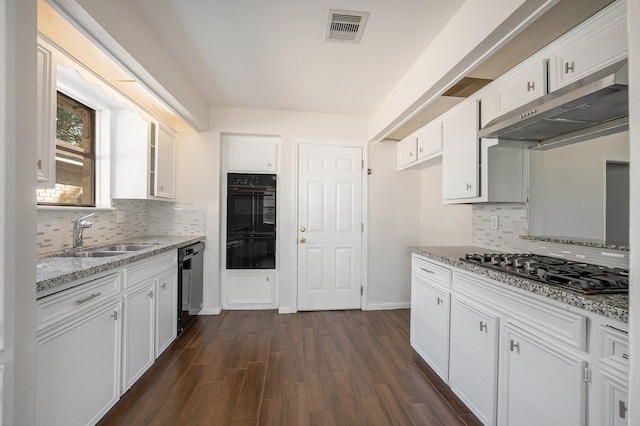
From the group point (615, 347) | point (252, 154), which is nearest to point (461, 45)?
point (615, 347)

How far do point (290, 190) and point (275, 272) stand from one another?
42.2 inches

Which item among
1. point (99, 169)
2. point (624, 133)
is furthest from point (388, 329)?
point (99, 169)

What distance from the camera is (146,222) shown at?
321cm

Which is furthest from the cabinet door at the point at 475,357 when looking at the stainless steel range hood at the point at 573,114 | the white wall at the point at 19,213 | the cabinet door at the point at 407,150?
the white wall at the point at 19,213

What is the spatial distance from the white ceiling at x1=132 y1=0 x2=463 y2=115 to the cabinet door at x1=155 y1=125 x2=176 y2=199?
0.64 meters

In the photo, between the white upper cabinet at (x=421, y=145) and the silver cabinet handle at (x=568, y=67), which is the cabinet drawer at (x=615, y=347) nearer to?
the silver cabinet handle at (x=568, y=67)

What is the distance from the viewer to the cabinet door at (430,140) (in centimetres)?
251

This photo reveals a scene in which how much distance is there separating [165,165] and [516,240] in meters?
3.40

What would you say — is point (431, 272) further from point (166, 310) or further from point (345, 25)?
point (166, 310)

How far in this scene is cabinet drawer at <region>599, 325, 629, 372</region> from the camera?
34.9 inches

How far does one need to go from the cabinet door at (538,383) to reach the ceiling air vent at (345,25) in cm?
204

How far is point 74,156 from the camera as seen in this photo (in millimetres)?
2250

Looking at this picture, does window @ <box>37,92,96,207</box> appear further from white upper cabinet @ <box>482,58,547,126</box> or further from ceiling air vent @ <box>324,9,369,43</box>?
white upper cabinet @ <box>482,58,547,126</box>

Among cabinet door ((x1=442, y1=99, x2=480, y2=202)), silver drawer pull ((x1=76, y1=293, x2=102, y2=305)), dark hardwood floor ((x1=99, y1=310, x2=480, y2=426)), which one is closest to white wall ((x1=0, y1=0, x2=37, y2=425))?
silver drawer pull ((x1=76, y1=293, x2=102, y2=305))
